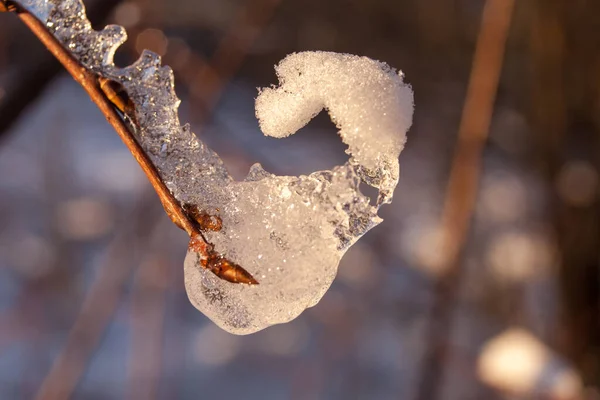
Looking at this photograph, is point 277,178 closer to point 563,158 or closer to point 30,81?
point 30,81

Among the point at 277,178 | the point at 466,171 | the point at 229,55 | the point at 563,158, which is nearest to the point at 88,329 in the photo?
the point at 229,55

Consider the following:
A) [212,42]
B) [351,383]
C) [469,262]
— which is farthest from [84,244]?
[469,262]

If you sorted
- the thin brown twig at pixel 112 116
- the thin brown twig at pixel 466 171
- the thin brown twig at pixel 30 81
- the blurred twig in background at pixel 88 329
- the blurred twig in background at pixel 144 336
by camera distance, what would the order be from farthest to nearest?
the blurred twig in background at pixel 144 336, the blurred twig in background at pixel 88 329, the thin brown twig at pixel 466 171, the thin brown twig at pixel 30 81, the thin brown twig at pixel 112 116

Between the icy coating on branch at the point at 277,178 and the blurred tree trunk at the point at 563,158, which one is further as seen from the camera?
the blurred tree trunk at the point at 563,158

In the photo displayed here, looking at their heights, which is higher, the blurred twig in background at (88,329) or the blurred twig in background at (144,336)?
the blurred twig in background at (88,329)

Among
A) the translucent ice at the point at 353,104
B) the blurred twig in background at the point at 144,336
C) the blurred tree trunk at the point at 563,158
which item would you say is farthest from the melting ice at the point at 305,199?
the blurred tree trunk at the point at 563,158

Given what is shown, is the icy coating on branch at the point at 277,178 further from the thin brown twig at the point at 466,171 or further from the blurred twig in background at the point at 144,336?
the blurred twig in background at the point at 144,336

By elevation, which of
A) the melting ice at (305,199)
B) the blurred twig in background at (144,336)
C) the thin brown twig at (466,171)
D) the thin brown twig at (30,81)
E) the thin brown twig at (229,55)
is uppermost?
the thin brown twig at (30,81)
